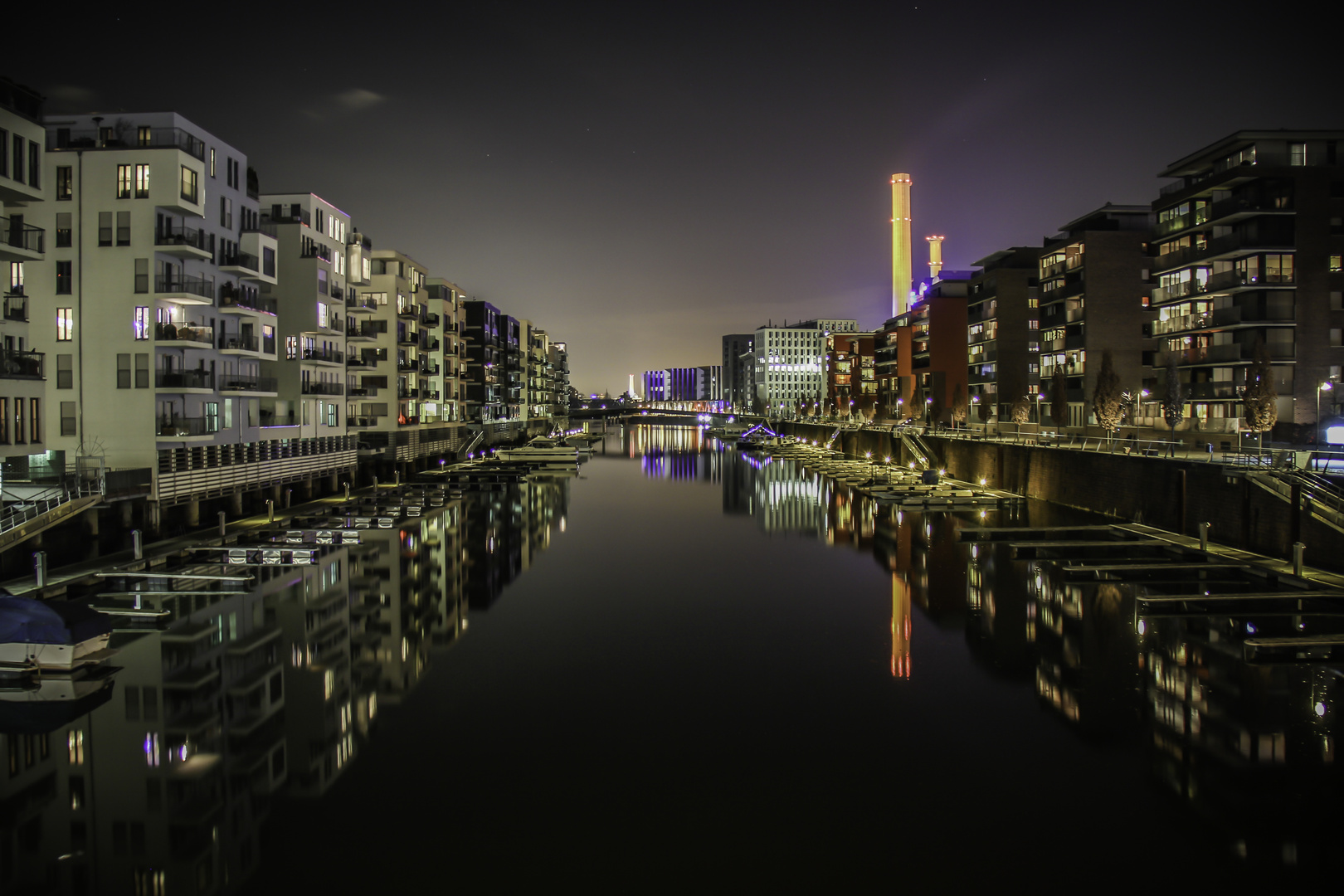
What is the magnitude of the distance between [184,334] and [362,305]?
78.4 ft

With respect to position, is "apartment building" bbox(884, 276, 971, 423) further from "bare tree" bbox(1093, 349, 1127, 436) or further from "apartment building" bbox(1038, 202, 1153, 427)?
"bare tree" bbox(1093, 349, 1127, 436)

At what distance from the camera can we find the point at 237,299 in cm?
4019

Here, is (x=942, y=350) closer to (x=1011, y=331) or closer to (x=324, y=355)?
(x=1011, y=331)

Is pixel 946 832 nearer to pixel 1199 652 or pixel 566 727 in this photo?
pixel 566 727

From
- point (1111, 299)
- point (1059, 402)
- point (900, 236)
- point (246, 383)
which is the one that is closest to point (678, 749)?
point (246, 383)

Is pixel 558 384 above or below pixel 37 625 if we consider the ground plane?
above

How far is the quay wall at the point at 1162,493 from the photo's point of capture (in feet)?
89.7

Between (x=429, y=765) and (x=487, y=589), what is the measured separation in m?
15.4

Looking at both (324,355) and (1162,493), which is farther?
(324,355)

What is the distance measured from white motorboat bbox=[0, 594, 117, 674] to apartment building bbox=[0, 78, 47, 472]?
468 inches

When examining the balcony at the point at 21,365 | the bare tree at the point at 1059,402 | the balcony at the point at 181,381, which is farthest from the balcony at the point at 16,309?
the bare tree at the point at 1059,402

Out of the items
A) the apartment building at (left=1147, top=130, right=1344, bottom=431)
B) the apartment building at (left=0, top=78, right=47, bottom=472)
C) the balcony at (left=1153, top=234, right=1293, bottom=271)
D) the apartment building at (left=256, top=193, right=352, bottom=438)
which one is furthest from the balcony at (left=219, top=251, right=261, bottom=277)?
the balcony at (left=1153, top=234, right=1293, bottom=271)

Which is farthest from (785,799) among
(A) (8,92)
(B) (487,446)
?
(B) (487,446)

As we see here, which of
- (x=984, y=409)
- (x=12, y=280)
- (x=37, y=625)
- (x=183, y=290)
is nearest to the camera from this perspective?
(x=37, y=625)
